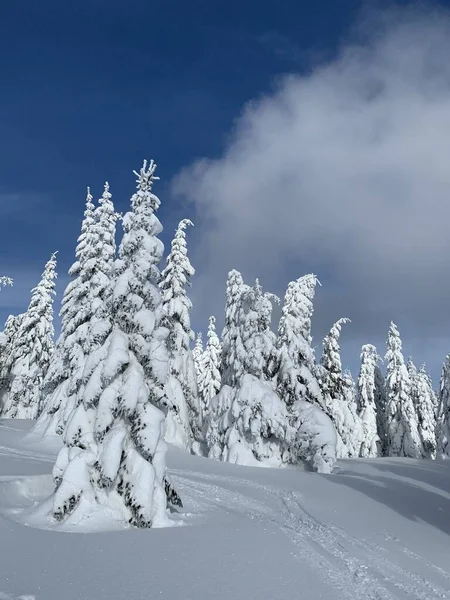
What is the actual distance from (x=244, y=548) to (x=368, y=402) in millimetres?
42839

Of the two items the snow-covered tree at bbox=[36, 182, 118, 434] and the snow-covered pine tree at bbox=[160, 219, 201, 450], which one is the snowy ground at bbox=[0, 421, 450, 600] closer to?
the snow-covered tree at bbox=[36, 182, 118, 434]

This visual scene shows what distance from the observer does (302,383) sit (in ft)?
91.4

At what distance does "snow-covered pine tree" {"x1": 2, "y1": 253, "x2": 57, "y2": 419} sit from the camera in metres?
44.3

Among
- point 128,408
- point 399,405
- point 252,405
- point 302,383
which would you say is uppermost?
point 399,405

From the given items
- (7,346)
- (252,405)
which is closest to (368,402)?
(252,405)

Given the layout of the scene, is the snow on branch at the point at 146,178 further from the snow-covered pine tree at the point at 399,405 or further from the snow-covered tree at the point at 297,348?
the snow-covered pine tree at the point at 399,405

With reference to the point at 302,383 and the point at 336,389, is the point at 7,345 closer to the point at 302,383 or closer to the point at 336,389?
the point at 336,389

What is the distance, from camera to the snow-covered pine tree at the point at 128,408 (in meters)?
11.9

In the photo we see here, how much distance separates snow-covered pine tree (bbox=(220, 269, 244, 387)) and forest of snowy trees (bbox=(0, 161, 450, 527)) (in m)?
0.10

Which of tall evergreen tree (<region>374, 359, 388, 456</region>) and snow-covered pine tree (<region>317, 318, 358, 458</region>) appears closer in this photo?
snow-covered pine tree (<region>317, 318, 358, 458</region>)

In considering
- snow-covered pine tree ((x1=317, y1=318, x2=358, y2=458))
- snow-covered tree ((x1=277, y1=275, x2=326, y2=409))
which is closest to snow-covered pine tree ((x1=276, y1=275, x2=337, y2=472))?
snow-covered tree ((x1=277, y1=275, x2=326, y2=409))

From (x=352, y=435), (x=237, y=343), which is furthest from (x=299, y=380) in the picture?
(x=352, y=435)

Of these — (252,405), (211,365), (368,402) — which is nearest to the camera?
(252,405)

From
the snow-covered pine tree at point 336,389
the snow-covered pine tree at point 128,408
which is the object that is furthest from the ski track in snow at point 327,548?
the snow-covered pine tree at point 336,389
